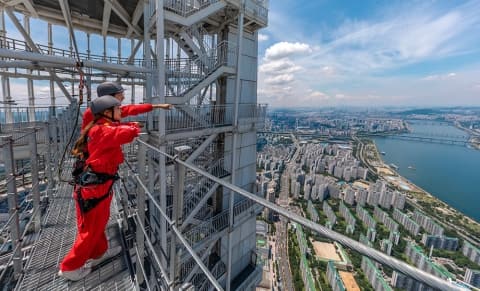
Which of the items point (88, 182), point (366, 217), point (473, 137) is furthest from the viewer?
point (473, 137)

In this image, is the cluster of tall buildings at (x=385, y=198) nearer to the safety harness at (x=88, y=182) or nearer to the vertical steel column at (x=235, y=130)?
the vertical steel column at (x=235, y=130)

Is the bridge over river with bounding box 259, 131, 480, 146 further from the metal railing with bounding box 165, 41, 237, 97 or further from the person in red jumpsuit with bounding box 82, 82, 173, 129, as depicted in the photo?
the person in red jumpsuit with bounding box 82, 82, 173, 129

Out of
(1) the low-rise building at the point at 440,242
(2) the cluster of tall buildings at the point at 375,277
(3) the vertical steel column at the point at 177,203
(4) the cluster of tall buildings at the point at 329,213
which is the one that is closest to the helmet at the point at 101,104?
(3) the vertical steel column at the point at 177,203

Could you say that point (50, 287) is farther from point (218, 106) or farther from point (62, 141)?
point (62, 141)

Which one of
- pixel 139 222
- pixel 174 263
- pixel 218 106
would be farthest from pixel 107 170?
pixel 218 106

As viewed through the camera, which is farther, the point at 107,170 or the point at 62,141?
the point at 62,141

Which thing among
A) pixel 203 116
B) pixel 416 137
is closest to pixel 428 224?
pixel 203 116

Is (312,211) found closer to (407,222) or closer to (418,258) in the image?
(407,222)
